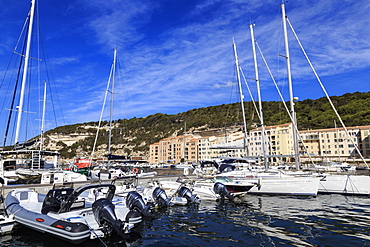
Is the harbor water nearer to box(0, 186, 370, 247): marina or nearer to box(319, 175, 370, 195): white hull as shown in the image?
box(0, 186, 370, 247): marina

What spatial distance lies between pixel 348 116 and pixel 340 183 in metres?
103

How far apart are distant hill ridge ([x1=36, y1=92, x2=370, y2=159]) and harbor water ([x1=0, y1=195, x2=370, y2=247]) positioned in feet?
305

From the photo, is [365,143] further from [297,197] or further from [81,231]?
[81,231]

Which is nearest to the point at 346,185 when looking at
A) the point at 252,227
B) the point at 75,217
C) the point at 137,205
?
the point at 252,227

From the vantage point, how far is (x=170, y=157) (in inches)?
4860

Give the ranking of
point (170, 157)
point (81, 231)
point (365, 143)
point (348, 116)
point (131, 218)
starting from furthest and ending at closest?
point (170, 157)
point (348, 116)
point (365, 143)
point (131, 218)
point (81, 231)

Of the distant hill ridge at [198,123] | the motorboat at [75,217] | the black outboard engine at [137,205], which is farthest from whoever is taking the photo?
the distant hill ridge at [198,123]

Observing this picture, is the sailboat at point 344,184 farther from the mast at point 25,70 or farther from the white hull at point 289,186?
the mast at point 25,70

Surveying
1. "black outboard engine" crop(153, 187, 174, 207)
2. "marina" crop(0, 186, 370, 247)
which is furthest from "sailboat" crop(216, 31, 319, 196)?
"black outboard engine" crop(153, 187, 174, 207)

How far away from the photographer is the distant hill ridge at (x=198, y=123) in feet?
371

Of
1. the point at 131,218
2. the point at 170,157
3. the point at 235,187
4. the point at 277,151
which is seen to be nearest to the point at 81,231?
the point at 131,218

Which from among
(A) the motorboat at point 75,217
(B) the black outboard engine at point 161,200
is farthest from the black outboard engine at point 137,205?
(B) the black outboard engine at point 161,200

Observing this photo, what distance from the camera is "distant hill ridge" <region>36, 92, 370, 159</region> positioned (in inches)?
4452

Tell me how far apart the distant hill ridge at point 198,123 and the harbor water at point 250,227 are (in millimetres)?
93090
